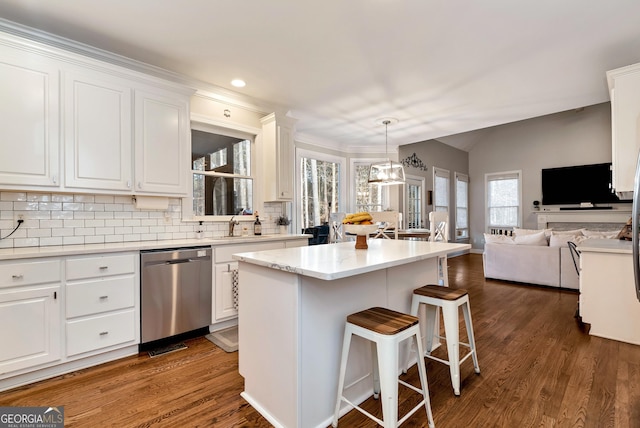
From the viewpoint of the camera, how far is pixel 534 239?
489 centimetres

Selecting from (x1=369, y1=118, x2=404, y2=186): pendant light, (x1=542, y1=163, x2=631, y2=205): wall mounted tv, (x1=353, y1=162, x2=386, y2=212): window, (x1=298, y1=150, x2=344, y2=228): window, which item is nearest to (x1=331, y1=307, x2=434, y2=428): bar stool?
(x1=369, y1=118, x2=404, y2=186): pendant light

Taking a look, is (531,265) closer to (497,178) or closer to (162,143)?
(497,178)

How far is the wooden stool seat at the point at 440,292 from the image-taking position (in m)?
2.04

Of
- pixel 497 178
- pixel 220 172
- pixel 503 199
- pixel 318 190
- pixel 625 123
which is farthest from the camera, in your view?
pixel 497 178

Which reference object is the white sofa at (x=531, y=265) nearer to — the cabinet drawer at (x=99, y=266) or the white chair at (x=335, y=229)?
the white chair at (x=335, y=229)

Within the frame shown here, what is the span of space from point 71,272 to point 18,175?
32.1 inches

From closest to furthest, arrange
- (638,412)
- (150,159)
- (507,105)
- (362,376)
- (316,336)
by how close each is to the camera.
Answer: (316,336)
(638,412)
(362,376)
(150,159)
(507,105)

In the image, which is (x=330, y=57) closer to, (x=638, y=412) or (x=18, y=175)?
(x=18, y=175)

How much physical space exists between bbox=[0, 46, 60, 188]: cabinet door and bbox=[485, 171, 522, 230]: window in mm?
9089

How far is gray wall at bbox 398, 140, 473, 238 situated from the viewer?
685 centimetres

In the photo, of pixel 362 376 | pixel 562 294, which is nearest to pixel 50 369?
pixel 362 376

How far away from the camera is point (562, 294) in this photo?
4.36 meters

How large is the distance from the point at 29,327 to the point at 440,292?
112 inches

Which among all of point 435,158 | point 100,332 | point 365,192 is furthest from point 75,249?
point 435,158
